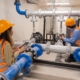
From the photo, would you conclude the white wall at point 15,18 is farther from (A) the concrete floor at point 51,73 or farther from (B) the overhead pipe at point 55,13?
(A) the concrete floor at point 51,73

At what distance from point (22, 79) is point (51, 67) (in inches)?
29.8

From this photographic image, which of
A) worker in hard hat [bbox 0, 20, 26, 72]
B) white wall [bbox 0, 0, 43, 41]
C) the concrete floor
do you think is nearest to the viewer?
worker in hard hat [bbox 0, 20, 26, 72]

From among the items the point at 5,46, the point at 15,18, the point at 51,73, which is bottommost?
the point at 51,73

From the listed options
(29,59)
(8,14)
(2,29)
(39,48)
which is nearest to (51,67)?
(39,48)

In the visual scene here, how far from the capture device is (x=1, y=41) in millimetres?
1407

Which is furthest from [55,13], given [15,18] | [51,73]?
[51,73]

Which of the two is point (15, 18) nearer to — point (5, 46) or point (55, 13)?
point (55, 13)

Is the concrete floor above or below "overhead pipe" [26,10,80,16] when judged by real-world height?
below

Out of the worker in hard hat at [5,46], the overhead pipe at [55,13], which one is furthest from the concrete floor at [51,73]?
the overhead pipe at [55,13]

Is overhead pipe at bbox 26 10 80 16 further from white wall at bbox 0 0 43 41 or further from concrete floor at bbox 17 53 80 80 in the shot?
concrete floor at bbox 17 53 80 80

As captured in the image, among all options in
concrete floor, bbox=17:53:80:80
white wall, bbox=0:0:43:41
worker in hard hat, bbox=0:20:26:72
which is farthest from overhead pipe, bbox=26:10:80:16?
worker in hard hat, bbox=0:20:26:72

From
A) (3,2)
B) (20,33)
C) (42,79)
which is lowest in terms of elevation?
(42,79)

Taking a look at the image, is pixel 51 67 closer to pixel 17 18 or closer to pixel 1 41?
pixel 1 41

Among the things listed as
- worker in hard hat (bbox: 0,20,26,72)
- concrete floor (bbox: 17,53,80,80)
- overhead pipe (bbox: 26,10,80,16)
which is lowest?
concrete floor (bbox: 17,53,80,80)
